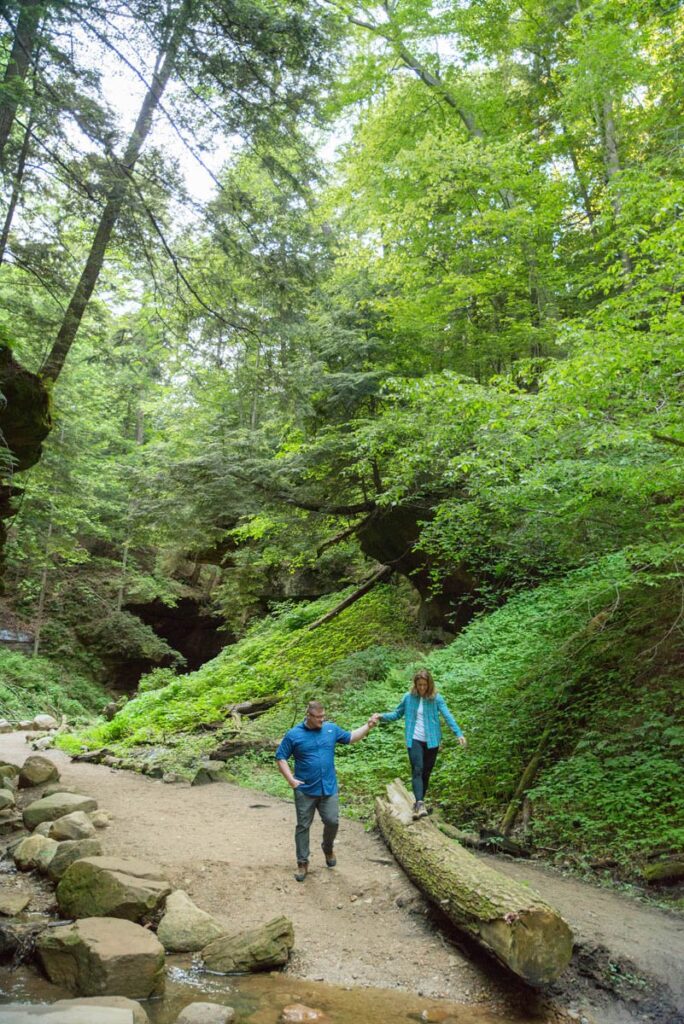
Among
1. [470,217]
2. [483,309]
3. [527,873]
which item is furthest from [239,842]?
[470,217]

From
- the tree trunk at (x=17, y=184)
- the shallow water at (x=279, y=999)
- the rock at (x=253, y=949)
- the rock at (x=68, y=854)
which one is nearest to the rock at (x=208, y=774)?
the rock at (x=68, y=854)

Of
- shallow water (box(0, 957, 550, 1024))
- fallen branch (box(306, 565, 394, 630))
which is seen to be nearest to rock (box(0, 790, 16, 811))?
shallow water (box(0, 957, 550, 1024))

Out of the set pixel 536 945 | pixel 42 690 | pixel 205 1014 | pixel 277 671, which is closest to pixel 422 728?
pixel 536 945

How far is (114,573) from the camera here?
27.2m

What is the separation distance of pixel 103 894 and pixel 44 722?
1556 centimetres

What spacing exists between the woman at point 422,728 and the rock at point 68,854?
3127mm

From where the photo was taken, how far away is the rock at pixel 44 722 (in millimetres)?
18594

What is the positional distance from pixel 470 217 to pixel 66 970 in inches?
603

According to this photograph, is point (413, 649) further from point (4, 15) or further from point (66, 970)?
point (4, 15)

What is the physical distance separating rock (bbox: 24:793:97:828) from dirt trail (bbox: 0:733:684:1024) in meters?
0.52

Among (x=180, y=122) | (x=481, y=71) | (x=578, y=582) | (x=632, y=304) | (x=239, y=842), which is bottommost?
(x=239, y=842)

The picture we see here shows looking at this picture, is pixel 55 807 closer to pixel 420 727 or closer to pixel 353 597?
pixel 420 727

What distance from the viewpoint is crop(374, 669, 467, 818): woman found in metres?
6.91

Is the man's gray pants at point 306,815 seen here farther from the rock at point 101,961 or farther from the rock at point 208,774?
the rock at point 208,774
